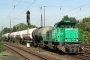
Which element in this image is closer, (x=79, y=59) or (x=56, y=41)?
(x=79, y=59)

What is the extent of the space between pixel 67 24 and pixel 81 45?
2.78 metres

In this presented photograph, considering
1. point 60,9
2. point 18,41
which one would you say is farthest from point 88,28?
point 60,9

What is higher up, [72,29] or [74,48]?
[72,29]

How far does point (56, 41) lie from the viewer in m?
21.9

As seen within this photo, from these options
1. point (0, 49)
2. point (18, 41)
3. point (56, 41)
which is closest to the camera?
point (56, 41)

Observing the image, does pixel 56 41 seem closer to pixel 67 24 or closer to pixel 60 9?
pixel 67 24

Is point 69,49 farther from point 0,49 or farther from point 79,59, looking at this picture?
point 0,49

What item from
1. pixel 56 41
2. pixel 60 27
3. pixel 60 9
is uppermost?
pixel 60 9

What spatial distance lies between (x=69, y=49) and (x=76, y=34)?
189cm

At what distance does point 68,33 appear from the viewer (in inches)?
845

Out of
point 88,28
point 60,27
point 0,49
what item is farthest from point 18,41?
point 60,27

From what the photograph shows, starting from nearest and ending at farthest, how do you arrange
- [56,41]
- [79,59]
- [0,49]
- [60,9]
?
1. [79,59]
2. [56,41]
3. [0,49]
4. [60,9]

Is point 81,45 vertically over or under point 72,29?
under

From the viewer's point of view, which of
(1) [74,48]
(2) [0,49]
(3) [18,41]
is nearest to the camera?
(1) [74,48]
